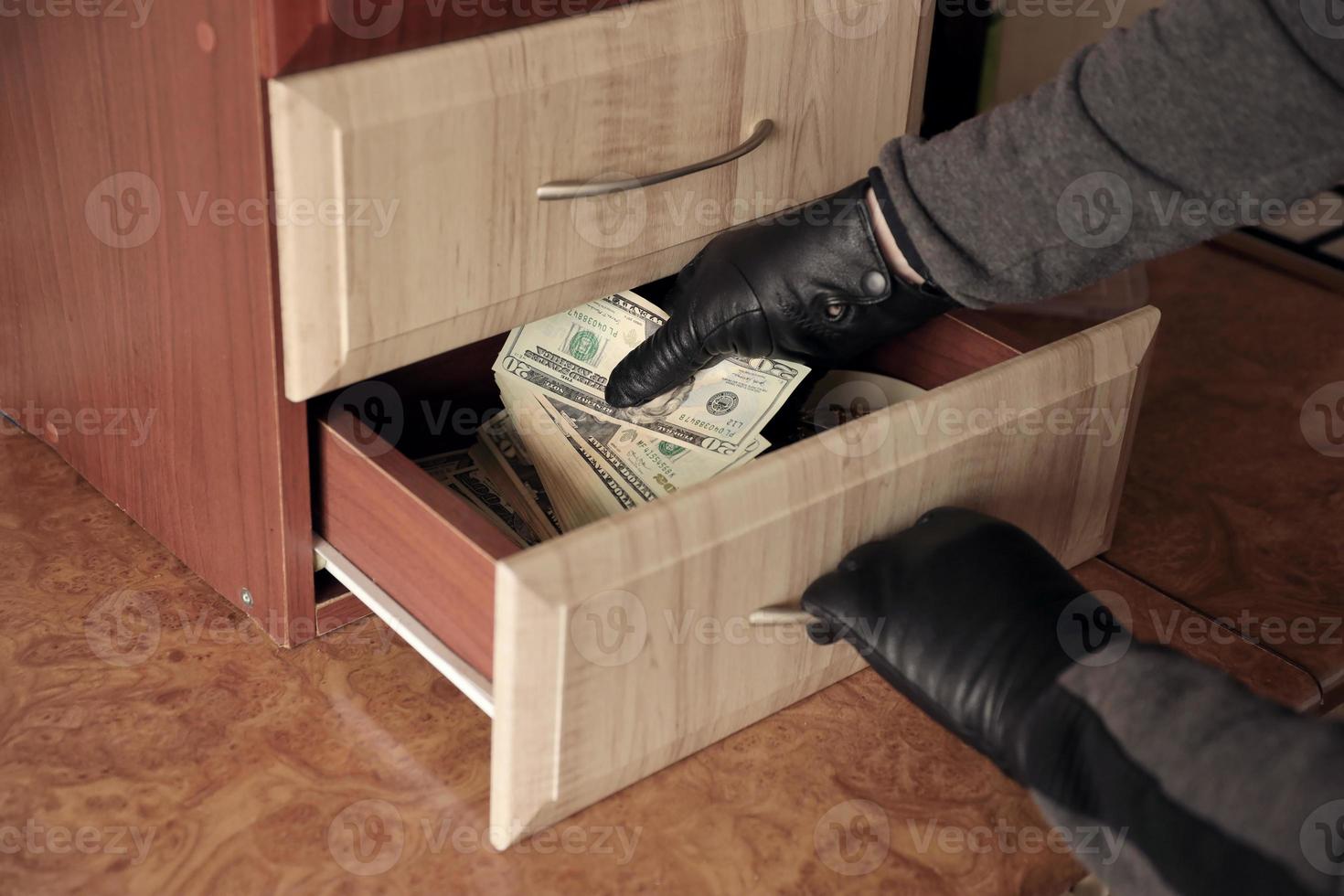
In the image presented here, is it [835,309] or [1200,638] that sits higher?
[835,309]

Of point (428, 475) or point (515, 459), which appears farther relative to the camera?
point (515, 459)

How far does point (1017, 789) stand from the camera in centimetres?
81

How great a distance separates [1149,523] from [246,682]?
2.14ft

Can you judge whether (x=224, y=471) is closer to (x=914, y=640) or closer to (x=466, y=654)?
(x=466, y=654)

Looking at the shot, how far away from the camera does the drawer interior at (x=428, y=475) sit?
2.52 ft

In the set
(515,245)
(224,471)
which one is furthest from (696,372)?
(224,471)
